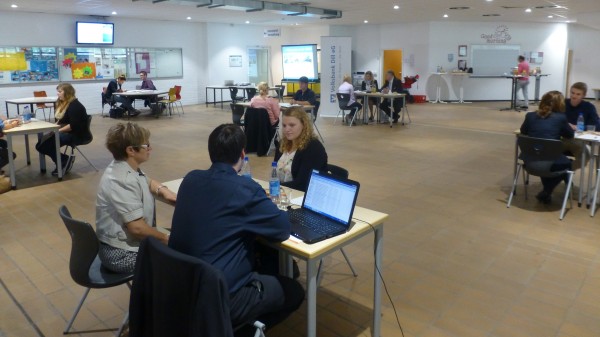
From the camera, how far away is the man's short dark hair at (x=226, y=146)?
207 centimetres

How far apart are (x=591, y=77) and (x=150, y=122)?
1538 cm

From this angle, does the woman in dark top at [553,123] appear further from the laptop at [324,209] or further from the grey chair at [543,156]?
the laptop at [324,209]

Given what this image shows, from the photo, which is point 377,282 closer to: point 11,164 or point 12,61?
point 11,164

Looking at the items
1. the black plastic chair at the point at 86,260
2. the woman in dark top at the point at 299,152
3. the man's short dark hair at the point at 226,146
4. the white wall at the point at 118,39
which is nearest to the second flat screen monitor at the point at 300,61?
the white wall at the point at 118,39

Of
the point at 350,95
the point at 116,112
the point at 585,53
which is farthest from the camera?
the point at 585,53

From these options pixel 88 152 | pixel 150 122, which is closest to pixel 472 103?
pixel 150 122

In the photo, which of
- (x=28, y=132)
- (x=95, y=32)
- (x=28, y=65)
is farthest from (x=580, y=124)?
(x=28, y=65)

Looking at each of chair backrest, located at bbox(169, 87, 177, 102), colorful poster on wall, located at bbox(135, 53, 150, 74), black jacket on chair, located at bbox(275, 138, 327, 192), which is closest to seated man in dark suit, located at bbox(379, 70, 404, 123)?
chair backrest, located at bbox(169, 87, 177, 102)

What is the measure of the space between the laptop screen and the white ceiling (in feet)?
28.7

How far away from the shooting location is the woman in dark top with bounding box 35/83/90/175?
6305 millimetres

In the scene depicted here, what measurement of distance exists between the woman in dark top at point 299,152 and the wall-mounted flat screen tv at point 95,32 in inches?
471

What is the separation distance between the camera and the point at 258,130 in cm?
788

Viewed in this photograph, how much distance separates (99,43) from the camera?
45.3ft

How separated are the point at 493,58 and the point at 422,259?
1482 centimetres
